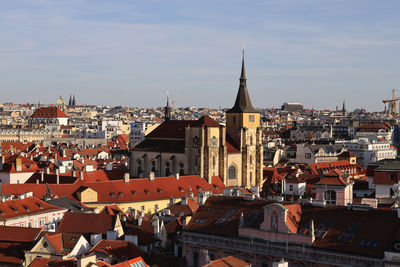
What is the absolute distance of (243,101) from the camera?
10325 centimetres

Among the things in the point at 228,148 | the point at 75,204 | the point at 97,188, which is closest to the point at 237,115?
the point at 228,148

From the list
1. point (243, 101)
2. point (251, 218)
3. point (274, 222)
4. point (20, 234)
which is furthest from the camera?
point (243, 101)

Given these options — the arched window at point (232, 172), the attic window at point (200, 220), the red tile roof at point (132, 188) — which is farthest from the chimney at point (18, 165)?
the attic window at point (200, 220)

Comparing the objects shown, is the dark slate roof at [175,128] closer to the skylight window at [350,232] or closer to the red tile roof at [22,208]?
the red tile roof at [22,208]

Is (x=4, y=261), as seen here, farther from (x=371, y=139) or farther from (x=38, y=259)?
(x=371, y=139)

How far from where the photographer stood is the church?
9581cm

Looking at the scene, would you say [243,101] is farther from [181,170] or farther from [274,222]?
[274,222]

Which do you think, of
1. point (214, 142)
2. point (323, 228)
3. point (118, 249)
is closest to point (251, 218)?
point (323, 228)

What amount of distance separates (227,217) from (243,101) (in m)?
54.3

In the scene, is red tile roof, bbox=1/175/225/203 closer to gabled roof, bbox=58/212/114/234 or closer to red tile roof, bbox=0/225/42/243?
gabled roof, bbox=58/212/114/234

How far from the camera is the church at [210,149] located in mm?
95812

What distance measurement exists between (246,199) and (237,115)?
50.5 meters

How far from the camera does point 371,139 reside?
176000mm

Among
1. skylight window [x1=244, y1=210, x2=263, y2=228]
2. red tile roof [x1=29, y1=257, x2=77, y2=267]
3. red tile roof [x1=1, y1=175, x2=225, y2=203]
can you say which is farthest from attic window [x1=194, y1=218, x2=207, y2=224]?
red tile roof [x1=1, y1=175, x2=225, y2=203]
